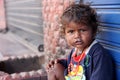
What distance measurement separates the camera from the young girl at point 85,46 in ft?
7.45

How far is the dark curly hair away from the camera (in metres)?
2.42

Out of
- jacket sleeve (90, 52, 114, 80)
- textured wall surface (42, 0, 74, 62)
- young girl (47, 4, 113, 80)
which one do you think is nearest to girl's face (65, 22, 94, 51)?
young girl (47, 4, 113, 80)

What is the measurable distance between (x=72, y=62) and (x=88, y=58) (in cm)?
30

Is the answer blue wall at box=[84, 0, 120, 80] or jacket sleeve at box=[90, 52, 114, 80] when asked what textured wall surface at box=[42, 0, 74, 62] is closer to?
blue wall at box=[84, 0, 120, 80]

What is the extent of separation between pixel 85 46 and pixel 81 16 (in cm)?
28

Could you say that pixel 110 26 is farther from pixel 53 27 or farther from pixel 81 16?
pixel 53 27

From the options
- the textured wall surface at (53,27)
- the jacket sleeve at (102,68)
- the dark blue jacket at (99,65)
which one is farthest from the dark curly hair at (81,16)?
the textured wall surface at (53,27)

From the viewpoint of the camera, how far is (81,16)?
2426 millimetres

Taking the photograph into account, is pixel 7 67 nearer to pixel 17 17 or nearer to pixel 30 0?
A: pixel 30 0

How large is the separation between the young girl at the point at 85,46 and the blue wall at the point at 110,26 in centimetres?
9

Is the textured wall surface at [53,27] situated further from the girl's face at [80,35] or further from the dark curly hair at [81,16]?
the girl's face at [80,35]

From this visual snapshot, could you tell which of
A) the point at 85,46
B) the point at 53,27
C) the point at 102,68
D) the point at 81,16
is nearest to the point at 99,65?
the point at 102,68

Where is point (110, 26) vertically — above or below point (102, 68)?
above

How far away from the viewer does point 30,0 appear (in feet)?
27.2
